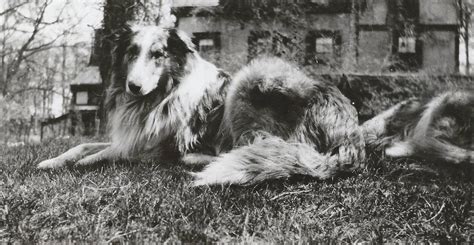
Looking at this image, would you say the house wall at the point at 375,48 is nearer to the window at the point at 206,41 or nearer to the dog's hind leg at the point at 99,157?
the window at the point at 206,41

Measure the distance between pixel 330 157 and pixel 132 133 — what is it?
1667 millimetres

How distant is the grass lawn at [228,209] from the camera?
5.20 ft

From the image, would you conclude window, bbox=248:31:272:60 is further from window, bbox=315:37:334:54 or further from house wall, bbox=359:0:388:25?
house wall, bbox=359:0:388:25

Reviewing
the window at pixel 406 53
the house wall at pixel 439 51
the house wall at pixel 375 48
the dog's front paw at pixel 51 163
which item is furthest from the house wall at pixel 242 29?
the dog's front paw at pixel 51 163

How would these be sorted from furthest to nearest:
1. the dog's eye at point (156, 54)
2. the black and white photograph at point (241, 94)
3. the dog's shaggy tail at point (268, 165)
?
1. the dog's eye at point (156, 54)
2. the black and white photograph at point (241, 94)
3. the dog's shaggy tail at point (268, 165)

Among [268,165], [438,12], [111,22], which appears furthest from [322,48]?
[111,22]

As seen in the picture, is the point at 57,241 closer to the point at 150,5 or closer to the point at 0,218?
the point at 0,218

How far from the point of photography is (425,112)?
2.96 meters

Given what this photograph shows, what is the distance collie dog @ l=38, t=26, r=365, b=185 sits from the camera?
2.40 meters

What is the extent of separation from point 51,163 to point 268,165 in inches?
63.6

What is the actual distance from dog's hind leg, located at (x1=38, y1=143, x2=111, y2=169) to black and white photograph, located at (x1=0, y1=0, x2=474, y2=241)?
0.01m

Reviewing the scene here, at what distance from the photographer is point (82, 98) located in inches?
124

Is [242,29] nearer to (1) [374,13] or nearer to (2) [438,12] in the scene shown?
(1) [374,13]

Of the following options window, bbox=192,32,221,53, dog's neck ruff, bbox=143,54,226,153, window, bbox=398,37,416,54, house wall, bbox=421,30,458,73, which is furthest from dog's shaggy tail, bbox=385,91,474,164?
window, bbox=192,32,221,53
